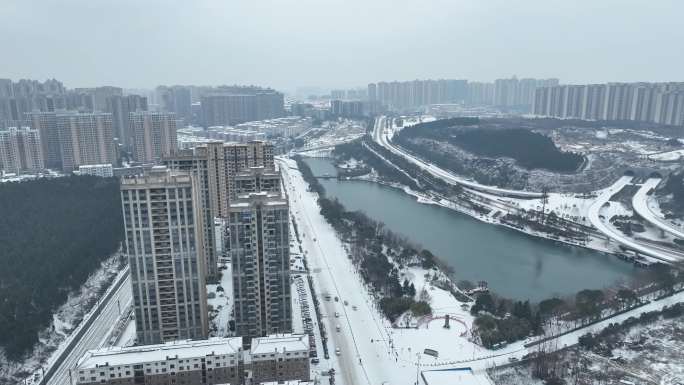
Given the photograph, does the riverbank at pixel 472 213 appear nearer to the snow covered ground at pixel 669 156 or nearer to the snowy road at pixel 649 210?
the snowy road at pixel 649 210

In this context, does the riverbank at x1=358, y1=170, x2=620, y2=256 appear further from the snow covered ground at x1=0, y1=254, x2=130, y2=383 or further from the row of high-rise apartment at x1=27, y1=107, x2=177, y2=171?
the snow covered ground at x1=0, y1=254, x2=130, y2=383


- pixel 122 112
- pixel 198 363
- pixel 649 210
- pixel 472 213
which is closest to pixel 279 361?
pixel 198 363

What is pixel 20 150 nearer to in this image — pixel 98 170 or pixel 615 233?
pixel 98 170

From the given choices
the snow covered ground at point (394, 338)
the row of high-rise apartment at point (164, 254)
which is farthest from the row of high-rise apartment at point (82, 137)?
the row of high-rise apartment at point (164, 254)

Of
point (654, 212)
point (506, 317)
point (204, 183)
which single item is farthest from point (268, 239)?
point (654, 212)

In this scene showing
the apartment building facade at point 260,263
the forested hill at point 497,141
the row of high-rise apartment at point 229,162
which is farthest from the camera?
the forested hill at point 497,141

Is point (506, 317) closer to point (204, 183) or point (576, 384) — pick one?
Answer: point (576, 384)
